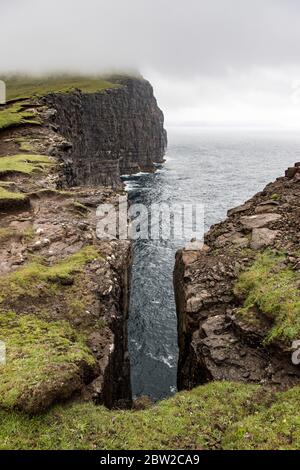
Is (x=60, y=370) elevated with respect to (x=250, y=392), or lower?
elevated

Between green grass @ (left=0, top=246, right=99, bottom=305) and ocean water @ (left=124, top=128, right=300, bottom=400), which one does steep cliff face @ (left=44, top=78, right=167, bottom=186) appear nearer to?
ocean water @ (left=124, top=128, right=300, bottom=400)

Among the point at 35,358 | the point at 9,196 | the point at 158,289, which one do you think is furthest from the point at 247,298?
the point at 158,289

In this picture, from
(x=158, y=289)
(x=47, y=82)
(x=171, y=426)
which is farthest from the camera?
(x=47, y=82)

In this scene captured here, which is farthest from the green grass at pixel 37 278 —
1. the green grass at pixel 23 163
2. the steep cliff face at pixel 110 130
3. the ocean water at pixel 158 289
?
the steep cliff face at pixel 110 130

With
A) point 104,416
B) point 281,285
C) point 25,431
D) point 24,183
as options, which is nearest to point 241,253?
point 281,285

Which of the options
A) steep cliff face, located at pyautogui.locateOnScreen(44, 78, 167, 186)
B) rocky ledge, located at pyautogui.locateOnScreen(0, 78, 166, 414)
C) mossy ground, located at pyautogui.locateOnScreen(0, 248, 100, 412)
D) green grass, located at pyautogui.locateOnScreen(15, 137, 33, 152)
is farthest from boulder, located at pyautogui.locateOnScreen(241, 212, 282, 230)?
steep cliff face, located at pyautogui.locateOnScreen(44, 78, 167, 186)

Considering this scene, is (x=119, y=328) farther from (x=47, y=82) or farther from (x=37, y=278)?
(x=47, y=82)
